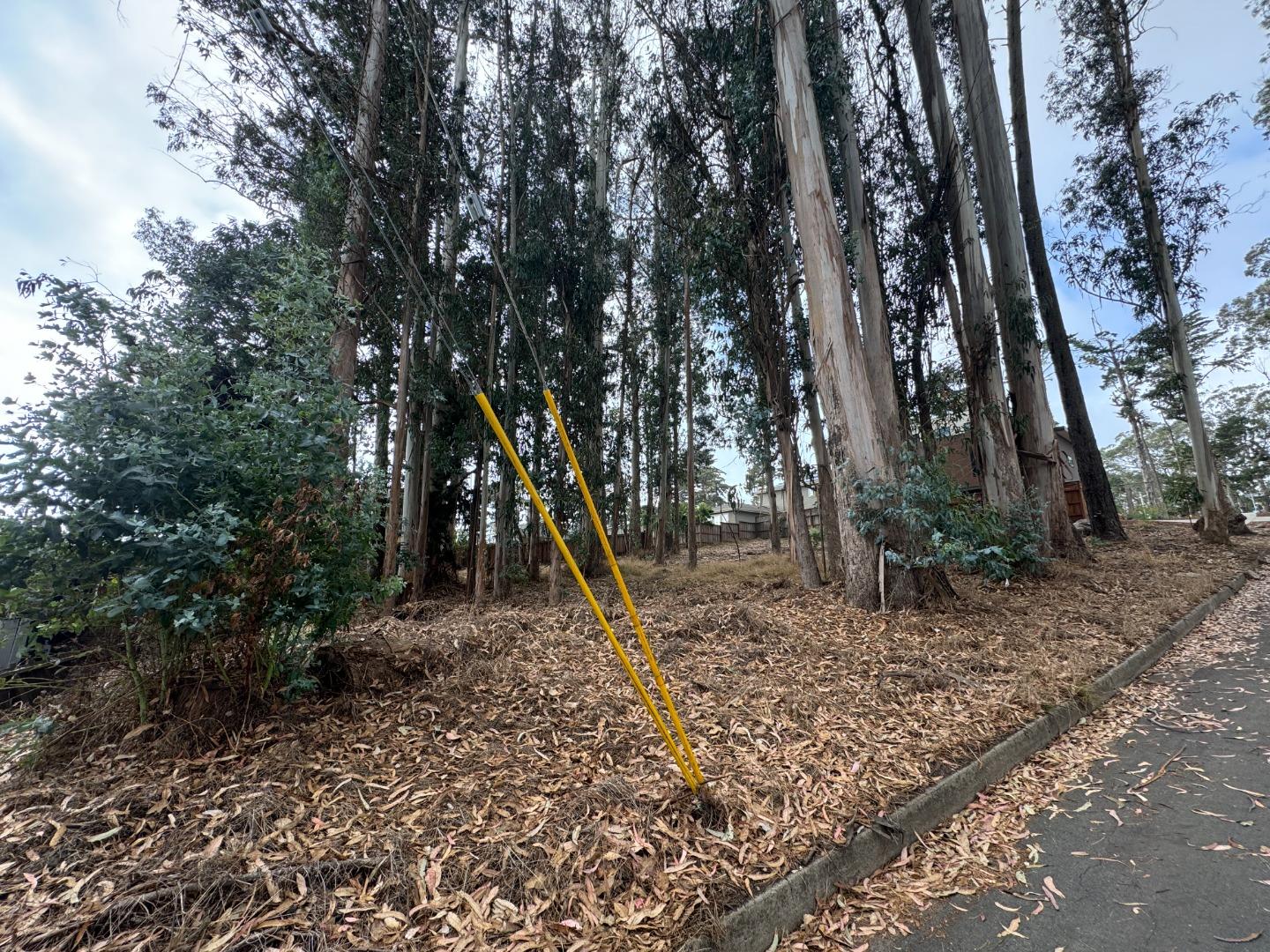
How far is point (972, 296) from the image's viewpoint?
8133mm

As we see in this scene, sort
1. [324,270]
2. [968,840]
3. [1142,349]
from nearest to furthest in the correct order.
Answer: [968,840], [324,270], [1142,349]

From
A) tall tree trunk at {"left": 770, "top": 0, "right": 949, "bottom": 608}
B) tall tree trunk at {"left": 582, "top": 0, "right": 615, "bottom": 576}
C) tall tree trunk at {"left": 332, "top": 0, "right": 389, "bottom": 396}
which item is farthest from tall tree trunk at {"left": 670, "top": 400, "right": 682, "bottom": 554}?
tall tree trunk at {"left": 332, "top": 0, "right": 389, "bottom": 396}

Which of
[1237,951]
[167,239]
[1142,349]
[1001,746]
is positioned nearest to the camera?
[1237,951]

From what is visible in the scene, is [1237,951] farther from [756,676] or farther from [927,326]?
[927,326]

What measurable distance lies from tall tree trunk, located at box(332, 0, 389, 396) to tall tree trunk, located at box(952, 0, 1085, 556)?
29.8 ft

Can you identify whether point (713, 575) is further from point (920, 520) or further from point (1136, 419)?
point (1136, 419)

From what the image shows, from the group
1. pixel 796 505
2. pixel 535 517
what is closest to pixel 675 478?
pixel 535 517

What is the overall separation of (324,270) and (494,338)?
15.4 ft

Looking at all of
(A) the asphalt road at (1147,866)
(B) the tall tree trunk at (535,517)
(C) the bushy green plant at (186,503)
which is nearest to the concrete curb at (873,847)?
(A) the asphalt road at (1147,866)

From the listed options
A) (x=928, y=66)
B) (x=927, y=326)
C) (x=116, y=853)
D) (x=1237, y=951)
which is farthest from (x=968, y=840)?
(x=928, y=66)

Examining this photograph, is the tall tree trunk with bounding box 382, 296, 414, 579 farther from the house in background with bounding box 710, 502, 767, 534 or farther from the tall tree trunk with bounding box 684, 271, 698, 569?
the house in background with bounding box 710, 502, 767, 534

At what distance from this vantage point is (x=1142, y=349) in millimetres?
12891

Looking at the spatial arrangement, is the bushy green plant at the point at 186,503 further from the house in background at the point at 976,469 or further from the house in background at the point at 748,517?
the house in background at the point at 748,517

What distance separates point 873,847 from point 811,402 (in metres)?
6.16
